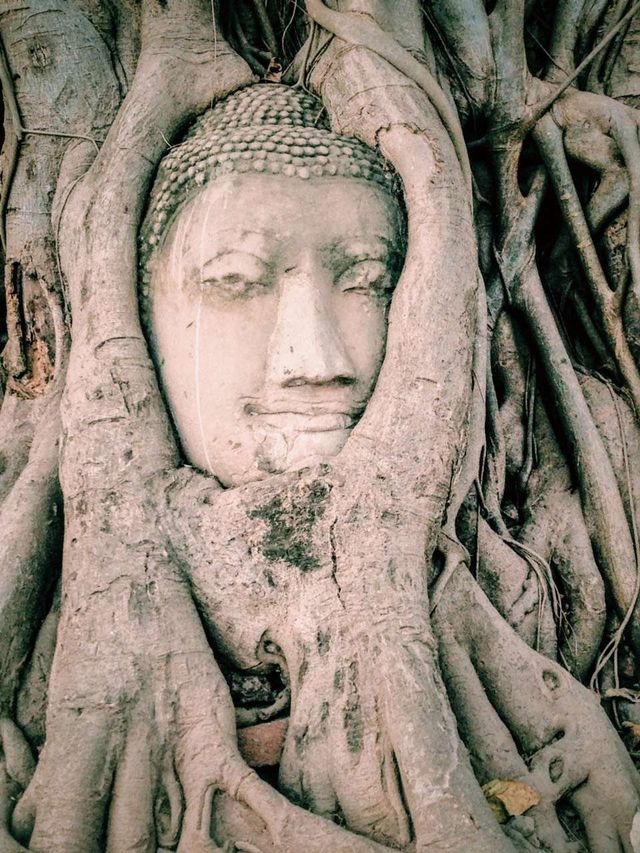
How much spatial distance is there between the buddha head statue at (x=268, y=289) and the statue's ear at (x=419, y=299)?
0.34 feet

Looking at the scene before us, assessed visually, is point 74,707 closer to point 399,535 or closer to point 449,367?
point 399,535

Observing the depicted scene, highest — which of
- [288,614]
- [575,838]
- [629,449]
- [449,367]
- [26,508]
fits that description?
[449,367]

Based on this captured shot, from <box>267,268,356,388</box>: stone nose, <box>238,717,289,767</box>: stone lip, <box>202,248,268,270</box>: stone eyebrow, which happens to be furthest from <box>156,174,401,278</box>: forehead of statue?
<box>238,717,289,767</box>: stone lip

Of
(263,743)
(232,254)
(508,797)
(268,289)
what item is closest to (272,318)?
(268,289)

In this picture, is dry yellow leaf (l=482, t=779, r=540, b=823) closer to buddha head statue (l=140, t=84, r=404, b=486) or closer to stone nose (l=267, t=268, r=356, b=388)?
buddha head statue (l=140, t=84, r=404, b=486)

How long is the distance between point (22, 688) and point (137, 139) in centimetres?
170

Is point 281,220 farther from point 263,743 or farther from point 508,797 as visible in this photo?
point 508,797

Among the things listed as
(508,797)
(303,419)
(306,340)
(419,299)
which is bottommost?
(508,797)

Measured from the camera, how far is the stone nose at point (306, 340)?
262 centimetres

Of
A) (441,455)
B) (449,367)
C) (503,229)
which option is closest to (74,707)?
(441,455)

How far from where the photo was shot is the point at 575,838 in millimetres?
2311

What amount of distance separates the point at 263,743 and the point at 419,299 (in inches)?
51.0

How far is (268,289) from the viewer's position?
274 centimetres

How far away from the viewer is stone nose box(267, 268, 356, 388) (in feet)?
8.60
